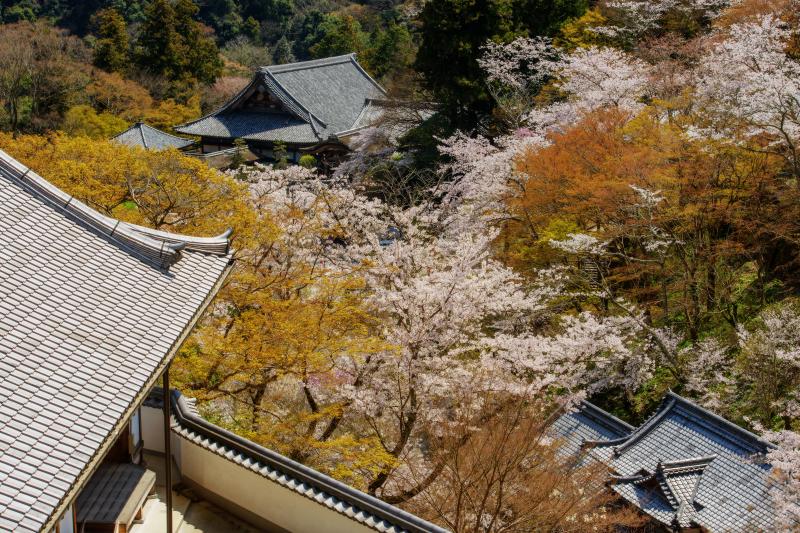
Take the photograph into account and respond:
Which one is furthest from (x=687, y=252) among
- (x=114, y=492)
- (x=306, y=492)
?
(x=114, y=492)

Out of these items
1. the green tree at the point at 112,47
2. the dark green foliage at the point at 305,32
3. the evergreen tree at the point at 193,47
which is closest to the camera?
the green tree at the point at 112,47

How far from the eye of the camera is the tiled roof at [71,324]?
16.5 ft

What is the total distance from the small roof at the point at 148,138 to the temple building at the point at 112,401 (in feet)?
97.3

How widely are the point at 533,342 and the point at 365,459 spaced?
18.0ft

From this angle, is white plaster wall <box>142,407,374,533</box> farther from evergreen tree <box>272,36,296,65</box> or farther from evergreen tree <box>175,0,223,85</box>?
evergreen tree <box>272,36,296,65</box>

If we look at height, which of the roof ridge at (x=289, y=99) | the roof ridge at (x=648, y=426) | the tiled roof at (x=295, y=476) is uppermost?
the tiled roof at (x=295, y=476)

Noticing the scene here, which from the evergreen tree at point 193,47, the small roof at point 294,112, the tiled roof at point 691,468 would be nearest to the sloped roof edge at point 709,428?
the tiled roof at point 691,468

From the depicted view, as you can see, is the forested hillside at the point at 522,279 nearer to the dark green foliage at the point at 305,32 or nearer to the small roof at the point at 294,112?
the small roof at the point at 294,112

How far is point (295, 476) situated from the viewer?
7.65 metres

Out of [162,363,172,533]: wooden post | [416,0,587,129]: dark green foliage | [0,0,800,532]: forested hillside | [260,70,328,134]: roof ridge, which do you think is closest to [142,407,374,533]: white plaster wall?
[162,363,172,533]: wooden post

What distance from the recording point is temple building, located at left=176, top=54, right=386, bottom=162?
33875 millimetres

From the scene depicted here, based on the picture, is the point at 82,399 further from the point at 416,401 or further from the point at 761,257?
the point at 761,257

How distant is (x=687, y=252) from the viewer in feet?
57.0

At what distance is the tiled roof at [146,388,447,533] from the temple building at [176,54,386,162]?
2493cm
